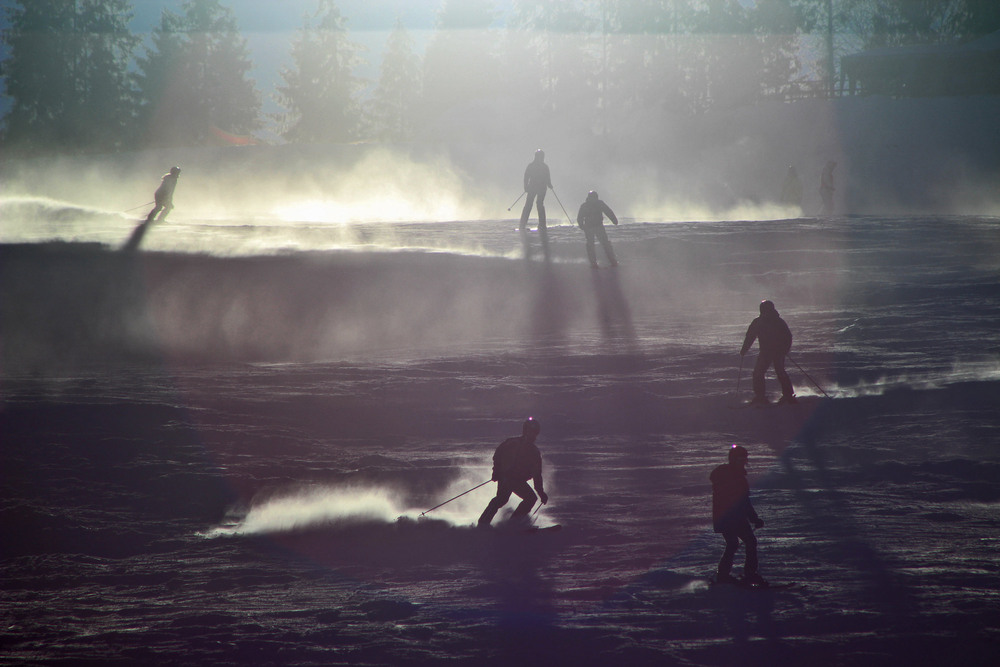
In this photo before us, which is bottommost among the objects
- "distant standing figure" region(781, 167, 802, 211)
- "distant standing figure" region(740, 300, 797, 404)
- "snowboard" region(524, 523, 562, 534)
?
"snowboard" region(524, 523, 562, 534)

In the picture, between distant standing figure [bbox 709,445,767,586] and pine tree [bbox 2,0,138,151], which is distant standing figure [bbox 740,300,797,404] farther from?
pine tree [bbox 2,0,138,151]

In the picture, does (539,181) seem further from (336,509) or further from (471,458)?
(336,509)

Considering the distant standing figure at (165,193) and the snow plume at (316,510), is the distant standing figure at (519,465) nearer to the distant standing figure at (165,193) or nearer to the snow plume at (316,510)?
the snow plume at (316,510)

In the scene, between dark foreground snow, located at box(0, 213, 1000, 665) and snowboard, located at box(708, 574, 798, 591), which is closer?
dark foreground snow, located at box(0, 213, 1000, 665)

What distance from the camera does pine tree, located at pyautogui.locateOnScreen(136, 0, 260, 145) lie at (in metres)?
64.2

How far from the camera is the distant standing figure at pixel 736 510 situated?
7457 millimetres

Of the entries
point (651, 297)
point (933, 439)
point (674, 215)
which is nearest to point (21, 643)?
point (933, 439)

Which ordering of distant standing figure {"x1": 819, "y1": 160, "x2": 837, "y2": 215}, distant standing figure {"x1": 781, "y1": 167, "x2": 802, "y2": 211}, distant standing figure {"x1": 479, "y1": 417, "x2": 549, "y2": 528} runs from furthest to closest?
distant standing figure {"x1": 781, "y1": 167, "x2": 802, "y2": 211} < distant standing figure {"x1": 819, "y1": 160, "x2": 837, "y2": 215} < distant standing figure {"x1": 479, "y1": 417, "x2": 549, "y2": 528}

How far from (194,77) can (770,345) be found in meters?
59.1

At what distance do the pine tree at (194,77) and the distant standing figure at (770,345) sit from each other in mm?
57642

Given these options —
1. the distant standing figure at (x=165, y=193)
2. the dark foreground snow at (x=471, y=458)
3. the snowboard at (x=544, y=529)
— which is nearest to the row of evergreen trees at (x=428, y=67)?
the distant standing figure at (x=165, y=193)

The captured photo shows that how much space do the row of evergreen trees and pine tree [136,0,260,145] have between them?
3.7 inches

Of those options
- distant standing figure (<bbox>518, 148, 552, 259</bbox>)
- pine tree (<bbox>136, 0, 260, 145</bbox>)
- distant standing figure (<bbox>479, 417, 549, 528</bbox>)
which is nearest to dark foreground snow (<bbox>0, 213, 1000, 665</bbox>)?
distant standing figure (<bbox>479, 417, 549, 528</bbox>)

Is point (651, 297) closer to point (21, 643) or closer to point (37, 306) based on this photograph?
point (37, 306)
